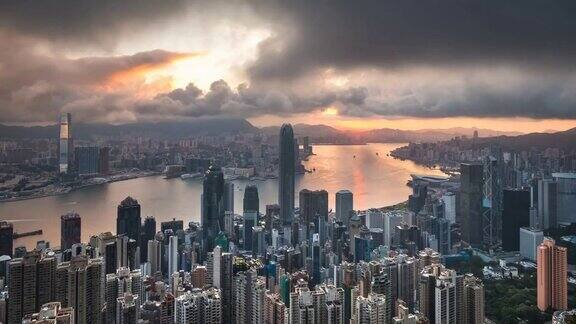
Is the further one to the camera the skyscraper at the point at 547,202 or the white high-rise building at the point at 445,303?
the skyscraper at the point at 547,202

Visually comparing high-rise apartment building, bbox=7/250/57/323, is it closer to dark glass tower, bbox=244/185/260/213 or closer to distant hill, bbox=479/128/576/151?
dark glass tower, bbox=244/185/260/213

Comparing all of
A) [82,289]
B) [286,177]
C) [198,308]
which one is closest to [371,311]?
[198,308]

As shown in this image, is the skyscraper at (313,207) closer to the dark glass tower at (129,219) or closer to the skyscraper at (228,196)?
the skyscraper at (228,196)

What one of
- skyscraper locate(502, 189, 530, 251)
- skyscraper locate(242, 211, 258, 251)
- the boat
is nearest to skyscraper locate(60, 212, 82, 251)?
the boat

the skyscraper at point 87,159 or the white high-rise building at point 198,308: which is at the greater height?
the skyscraper at point 87,159

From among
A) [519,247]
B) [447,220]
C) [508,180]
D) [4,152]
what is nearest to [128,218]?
[4,152]

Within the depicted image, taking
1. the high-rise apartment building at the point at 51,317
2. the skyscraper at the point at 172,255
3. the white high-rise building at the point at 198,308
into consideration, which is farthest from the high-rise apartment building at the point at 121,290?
the skyscraper at the point at 172,255

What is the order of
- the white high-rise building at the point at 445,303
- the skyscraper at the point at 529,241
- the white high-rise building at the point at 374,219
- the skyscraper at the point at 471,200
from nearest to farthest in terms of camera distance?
1. the white high-rise building at the point at 445,303
2. the skyscraper at the point at 529,241
3. the white high-rise building at the point at 374,219
4. the skyscraper at the point at 471,200
